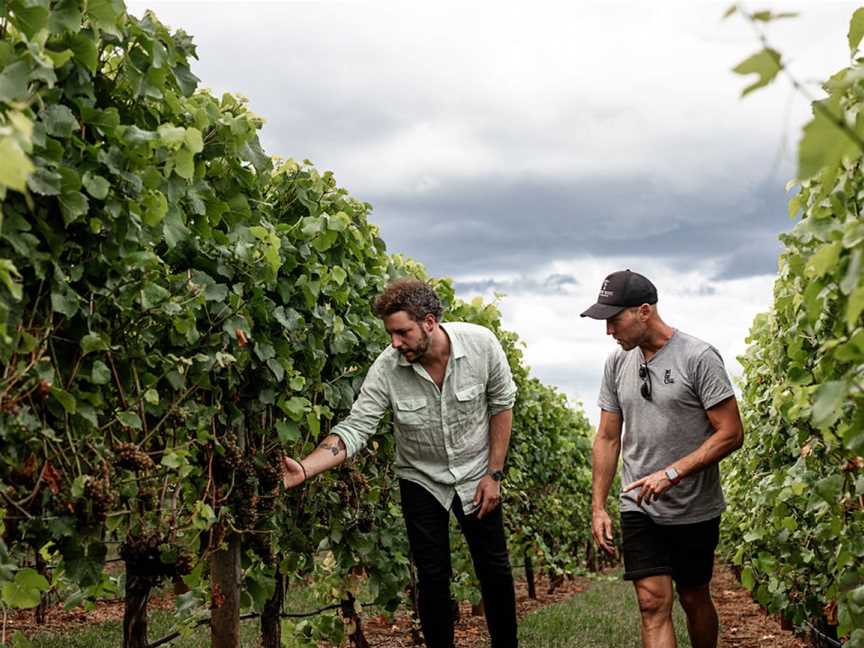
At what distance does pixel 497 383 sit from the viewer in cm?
520

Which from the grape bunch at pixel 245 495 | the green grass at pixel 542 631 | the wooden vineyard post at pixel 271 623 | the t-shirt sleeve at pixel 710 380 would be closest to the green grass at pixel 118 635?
the green grass at pixel 542 631

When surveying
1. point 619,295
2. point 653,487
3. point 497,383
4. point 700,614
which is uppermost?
point 619,295

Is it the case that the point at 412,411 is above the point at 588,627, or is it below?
above

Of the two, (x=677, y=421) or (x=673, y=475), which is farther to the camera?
(x=677, y=421)

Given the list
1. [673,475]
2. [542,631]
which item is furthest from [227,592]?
[542,631]

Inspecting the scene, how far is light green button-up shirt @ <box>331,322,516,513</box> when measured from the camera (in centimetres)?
506

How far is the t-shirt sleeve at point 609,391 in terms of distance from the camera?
17.5ft

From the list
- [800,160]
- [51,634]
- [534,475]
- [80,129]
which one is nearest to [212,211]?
[80,129]

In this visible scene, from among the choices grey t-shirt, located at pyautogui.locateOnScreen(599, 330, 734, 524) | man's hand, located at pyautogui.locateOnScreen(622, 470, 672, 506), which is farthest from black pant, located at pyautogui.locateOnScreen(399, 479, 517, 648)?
man's hand, located at pyautogui.locateOnScreen(622, 470, 672, 506)

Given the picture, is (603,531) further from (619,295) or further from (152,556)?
(152,556)

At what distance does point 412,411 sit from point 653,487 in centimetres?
123

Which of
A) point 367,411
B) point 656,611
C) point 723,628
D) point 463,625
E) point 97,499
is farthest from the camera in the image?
point 723,628

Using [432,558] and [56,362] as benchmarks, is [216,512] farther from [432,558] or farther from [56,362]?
[56,362]

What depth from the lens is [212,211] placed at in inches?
157
